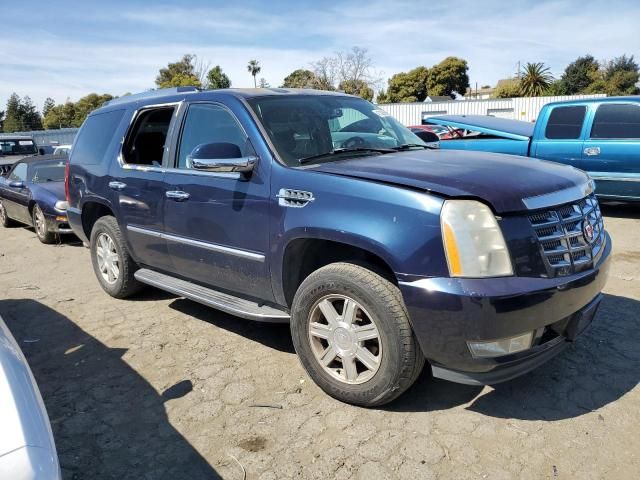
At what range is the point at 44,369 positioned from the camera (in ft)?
12.3

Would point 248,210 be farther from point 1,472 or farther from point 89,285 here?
point 89,285

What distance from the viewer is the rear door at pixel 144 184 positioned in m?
4.21

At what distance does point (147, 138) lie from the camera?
15.3 feet

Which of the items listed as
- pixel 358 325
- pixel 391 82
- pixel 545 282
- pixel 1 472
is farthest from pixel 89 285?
pixel 391 82

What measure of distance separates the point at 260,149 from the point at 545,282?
1.90 metres

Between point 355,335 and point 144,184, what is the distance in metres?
2.37

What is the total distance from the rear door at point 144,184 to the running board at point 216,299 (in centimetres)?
12

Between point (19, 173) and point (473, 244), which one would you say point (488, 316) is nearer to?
point (473, 244)

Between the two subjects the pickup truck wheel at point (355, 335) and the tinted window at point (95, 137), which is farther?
the tinted window at point (95, 137)

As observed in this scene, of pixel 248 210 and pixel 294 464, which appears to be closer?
pixel 294 464

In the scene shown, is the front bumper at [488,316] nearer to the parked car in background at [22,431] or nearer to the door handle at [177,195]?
the parked car in background at [22,431]

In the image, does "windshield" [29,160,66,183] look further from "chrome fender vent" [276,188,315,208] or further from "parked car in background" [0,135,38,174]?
"chrome fender vent" [276,188,315,208]

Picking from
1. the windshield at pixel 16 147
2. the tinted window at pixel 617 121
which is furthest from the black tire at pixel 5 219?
→ the tinted window at pixel 617 121

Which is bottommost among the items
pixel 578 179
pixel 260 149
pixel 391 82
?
pixel 578 179
